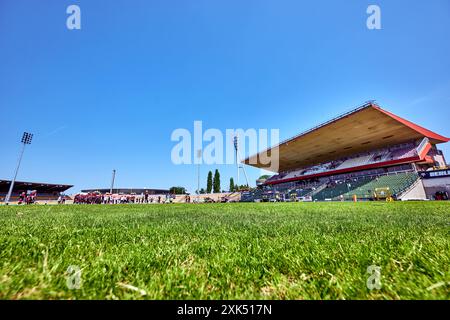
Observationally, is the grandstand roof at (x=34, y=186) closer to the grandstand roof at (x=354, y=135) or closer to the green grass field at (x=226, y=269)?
the grandstand roof at (x=354, y=135)

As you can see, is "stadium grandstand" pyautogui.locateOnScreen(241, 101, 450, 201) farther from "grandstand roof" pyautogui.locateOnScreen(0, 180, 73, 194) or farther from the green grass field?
"grandstand roof" pyautogui.locateOnScreen(0, 180, 73, 194)

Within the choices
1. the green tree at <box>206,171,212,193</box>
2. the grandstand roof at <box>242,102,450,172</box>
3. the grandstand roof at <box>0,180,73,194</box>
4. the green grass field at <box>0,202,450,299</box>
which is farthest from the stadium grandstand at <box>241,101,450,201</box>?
the grandstand roof at <box>0,180,73,194</box>

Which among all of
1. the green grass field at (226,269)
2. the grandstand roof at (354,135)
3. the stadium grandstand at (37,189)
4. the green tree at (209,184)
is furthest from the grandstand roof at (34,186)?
the green grass field at (226,269)

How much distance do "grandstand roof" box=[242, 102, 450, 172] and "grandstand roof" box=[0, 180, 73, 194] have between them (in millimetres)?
54361

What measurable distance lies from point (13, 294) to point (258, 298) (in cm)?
119

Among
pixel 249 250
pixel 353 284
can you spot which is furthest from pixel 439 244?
pixel 249 250

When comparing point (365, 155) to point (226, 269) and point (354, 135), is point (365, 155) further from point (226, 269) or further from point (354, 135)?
point (226, 269)

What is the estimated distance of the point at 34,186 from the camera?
1861 inches

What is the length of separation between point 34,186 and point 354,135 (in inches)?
2703

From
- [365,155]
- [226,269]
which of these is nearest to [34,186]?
[226,269]

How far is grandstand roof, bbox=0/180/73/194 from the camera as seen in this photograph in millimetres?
43781

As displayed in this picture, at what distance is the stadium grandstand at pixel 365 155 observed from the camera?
2455 centimetres

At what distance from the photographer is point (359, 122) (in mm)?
26203

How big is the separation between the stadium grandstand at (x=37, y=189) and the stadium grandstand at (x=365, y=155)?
5078cm
